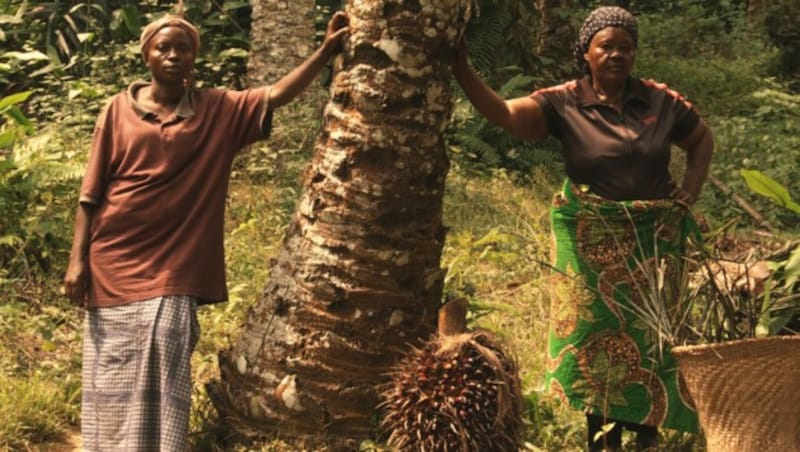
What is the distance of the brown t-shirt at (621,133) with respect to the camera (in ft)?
14.1

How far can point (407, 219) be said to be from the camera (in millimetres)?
4328

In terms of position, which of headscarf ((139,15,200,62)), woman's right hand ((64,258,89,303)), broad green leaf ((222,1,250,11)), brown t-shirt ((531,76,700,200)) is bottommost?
woman's right hand ((64,258,89,303))

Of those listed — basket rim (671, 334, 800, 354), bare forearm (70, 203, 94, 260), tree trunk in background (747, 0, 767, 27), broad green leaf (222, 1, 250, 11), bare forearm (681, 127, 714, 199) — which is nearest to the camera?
basket rim (671, 334, 800, 354)

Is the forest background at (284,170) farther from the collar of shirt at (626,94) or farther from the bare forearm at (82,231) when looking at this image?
the bare forearm at (82,231)

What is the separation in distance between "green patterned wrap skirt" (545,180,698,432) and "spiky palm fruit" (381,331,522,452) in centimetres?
42

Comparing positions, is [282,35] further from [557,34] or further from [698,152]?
[698,152]

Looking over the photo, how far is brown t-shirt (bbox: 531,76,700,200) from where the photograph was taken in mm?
4297

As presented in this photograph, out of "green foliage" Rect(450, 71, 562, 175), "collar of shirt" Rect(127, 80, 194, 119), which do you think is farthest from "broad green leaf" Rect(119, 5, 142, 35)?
"collar of shirt" Rect(127, 80, 194, 119)

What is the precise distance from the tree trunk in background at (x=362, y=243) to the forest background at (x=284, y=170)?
26 centimetres

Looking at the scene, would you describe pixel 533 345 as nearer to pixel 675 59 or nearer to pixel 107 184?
pixel 107 184

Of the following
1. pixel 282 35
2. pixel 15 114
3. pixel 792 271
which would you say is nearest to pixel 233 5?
pixel 282 35

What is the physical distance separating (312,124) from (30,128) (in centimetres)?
237

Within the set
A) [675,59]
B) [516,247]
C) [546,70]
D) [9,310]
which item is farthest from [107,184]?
[675,59]

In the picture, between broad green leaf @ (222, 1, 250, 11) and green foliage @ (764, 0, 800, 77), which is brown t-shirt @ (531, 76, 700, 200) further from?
green foliage @ (764, 0, 800, 77)
